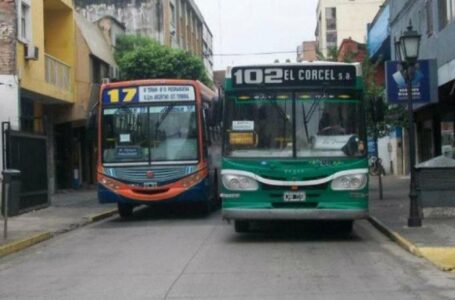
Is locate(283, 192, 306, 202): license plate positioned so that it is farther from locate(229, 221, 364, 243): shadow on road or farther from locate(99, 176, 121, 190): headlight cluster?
locate(99, 176, 121, 190): headlight cluster

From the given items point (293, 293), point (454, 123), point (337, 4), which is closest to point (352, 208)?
point (293, 293)

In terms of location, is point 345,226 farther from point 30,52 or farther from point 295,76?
point 30,52

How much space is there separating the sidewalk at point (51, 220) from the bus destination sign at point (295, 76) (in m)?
5.45

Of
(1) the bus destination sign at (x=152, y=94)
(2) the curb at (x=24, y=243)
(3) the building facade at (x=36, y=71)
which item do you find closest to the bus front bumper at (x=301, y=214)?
(2) the curb at (x=24, y=243)

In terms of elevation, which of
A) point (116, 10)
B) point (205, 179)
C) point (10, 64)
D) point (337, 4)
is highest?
point (337, 4)

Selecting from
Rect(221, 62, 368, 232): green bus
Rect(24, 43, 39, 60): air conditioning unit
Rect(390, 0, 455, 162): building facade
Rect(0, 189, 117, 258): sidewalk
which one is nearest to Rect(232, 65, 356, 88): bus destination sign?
Rect(221, 62, 368, 232): green bus

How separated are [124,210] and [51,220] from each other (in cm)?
203

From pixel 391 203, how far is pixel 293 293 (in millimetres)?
13342

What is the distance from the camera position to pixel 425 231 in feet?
46.2

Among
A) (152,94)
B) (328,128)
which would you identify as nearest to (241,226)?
(328,128)

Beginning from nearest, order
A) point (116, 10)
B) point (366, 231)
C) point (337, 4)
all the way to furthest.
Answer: point (366, 231) → point (116, 10) → point (337, 4)

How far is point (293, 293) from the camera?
28.7 feet

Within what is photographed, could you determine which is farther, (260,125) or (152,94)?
(152,94)

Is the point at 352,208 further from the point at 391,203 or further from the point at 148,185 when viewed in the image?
the point at 391,203
